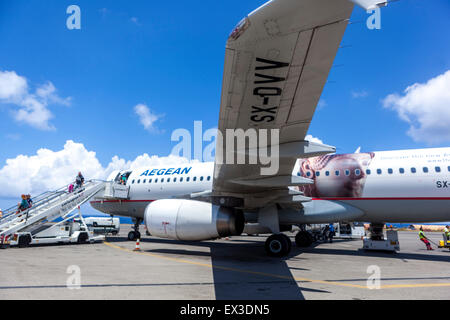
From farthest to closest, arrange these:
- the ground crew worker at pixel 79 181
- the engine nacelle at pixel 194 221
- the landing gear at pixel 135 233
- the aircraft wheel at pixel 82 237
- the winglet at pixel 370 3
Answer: the ground crew worker at pixel 79 181 → the landing gear at pixel 135 233 → the aircraft wheel at pixel 82 237 → the engine nacelle at pixel 194 221 → the winglet at pixel 370 3

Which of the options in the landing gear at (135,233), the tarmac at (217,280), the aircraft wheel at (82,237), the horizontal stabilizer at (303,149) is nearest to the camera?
the tarmac at (217,280)

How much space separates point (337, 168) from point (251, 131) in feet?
23.5

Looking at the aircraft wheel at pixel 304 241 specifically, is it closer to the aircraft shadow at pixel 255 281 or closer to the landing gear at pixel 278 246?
the landing gear at pixel 278 246

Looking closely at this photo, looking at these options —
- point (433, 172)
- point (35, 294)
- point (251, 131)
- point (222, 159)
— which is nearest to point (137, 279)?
point (35, 294)

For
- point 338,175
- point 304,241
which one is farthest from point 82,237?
point 338,175

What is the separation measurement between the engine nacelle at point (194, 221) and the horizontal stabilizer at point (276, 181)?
107 centimetres

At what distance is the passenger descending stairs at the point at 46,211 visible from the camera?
41.7ft

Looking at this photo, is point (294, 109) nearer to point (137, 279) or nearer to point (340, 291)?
point (340, 291)

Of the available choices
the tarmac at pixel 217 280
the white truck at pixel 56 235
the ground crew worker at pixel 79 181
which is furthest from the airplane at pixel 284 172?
the white truck at pixel 56 235

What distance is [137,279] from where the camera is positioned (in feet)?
19.7

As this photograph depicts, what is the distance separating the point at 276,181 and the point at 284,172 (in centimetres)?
38

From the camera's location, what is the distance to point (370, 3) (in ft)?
7.38

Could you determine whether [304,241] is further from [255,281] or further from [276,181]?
[255,281]
